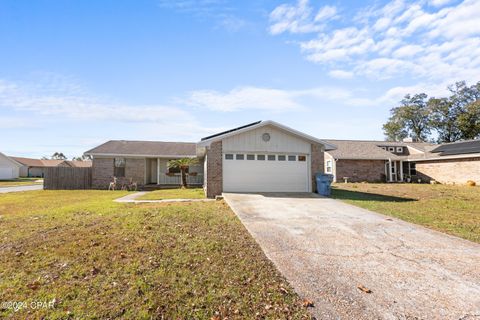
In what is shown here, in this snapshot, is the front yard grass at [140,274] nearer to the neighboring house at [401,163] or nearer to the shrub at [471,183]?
the neighboring house at [401,163]

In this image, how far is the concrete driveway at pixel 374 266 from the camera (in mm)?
2924

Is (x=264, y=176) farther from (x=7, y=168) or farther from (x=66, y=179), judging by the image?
(x=7, y=168)

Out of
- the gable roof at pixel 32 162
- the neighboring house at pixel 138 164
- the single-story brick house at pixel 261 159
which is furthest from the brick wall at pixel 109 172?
the gable roof at pixel 32 162

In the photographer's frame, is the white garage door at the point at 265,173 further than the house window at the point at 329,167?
No

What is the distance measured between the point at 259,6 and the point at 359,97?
10.1m

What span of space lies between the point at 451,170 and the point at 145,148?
28.0m

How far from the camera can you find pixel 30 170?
52.6 metres

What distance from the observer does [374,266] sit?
13.4ft

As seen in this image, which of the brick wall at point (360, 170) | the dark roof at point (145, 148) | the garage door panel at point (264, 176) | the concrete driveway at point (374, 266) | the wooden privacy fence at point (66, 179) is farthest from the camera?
the brick wall at point (360, 170)

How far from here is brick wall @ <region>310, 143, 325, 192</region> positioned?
13.8 meters

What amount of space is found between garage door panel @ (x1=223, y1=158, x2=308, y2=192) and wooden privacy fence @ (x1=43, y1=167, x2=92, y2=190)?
13521 mm

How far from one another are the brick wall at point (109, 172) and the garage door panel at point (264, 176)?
1074 centimetres

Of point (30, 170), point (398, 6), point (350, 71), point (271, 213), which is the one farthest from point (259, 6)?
point (30, 170)

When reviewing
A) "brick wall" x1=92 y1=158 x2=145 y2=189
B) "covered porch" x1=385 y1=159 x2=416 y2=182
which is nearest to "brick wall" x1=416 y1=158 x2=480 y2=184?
"covered porch" x1=385 y1=159 x2=416 y2=182
